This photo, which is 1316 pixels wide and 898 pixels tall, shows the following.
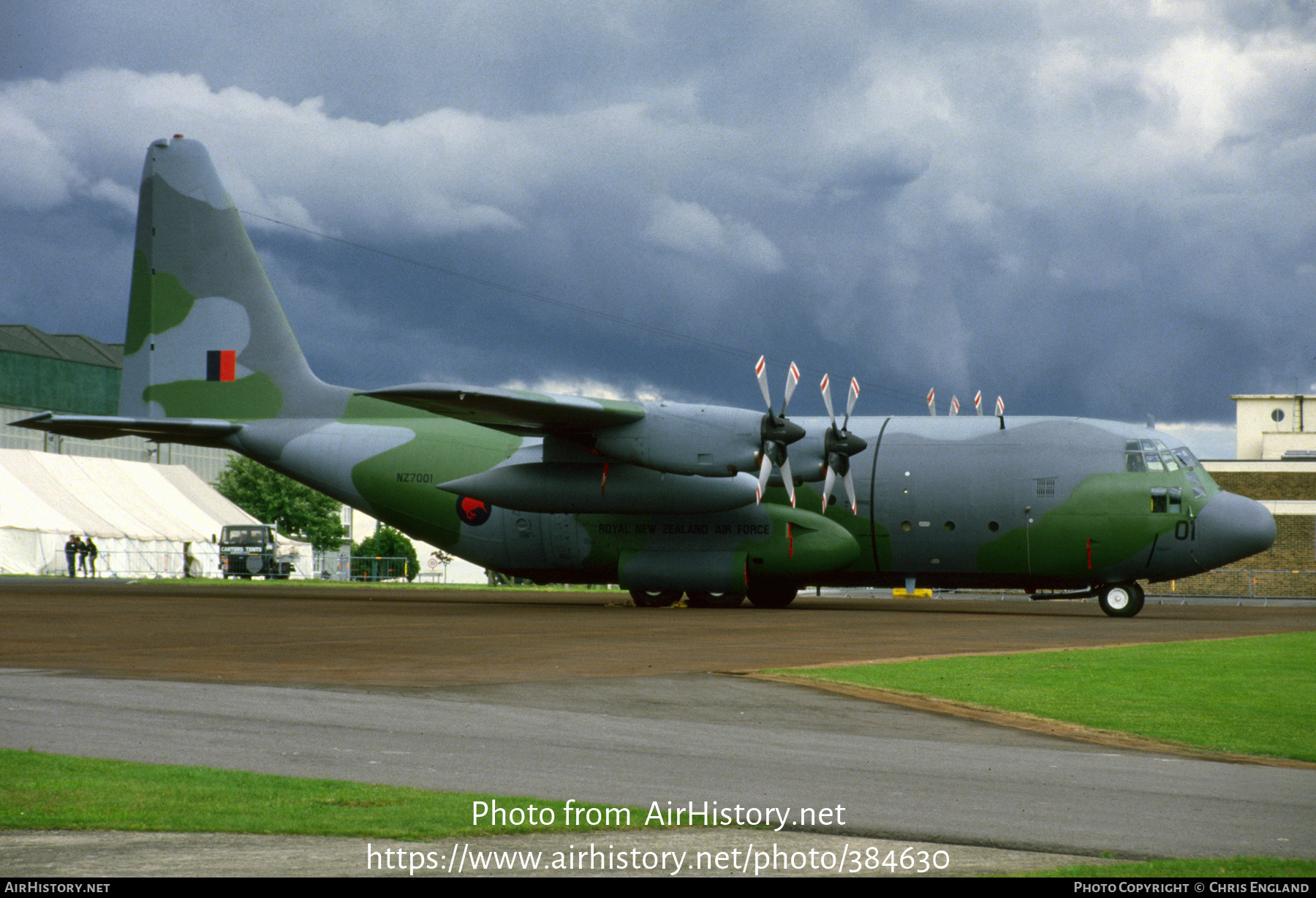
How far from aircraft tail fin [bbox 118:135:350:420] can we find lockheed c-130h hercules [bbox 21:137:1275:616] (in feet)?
0.19

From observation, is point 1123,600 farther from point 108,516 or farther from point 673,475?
point 108,516

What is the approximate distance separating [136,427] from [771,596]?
15.5 metres

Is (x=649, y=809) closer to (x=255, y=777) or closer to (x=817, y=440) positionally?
(x=255, y=777)

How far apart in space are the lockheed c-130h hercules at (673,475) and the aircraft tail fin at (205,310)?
6cm

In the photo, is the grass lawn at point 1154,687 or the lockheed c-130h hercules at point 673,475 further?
the lockheed c-130h hercules at point 673,475

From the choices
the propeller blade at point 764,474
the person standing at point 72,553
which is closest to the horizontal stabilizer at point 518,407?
the propeller blade at point 764,474

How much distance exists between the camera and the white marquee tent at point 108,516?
51031mm

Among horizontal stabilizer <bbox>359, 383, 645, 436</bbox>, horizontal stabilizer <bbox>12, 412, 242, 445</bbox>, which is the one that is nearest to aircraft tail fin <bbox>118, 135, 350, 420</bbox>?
horizontal stabilizer <bbox>12, 412, 242, 445</bbox>

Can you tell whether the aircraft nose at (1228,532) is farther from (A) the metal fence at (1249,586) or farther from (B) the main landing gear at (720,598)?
(A) the metal fence at (1249,586)

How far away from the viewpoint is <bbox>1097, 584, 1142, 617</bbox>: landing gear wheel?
88.5 feet

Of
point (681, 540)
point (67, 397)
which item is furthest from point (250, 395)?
point (67, 397)

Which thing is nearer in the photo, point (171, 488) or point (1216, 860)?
point (1216, 860)

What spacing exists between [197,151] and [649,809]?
96.7 ft
